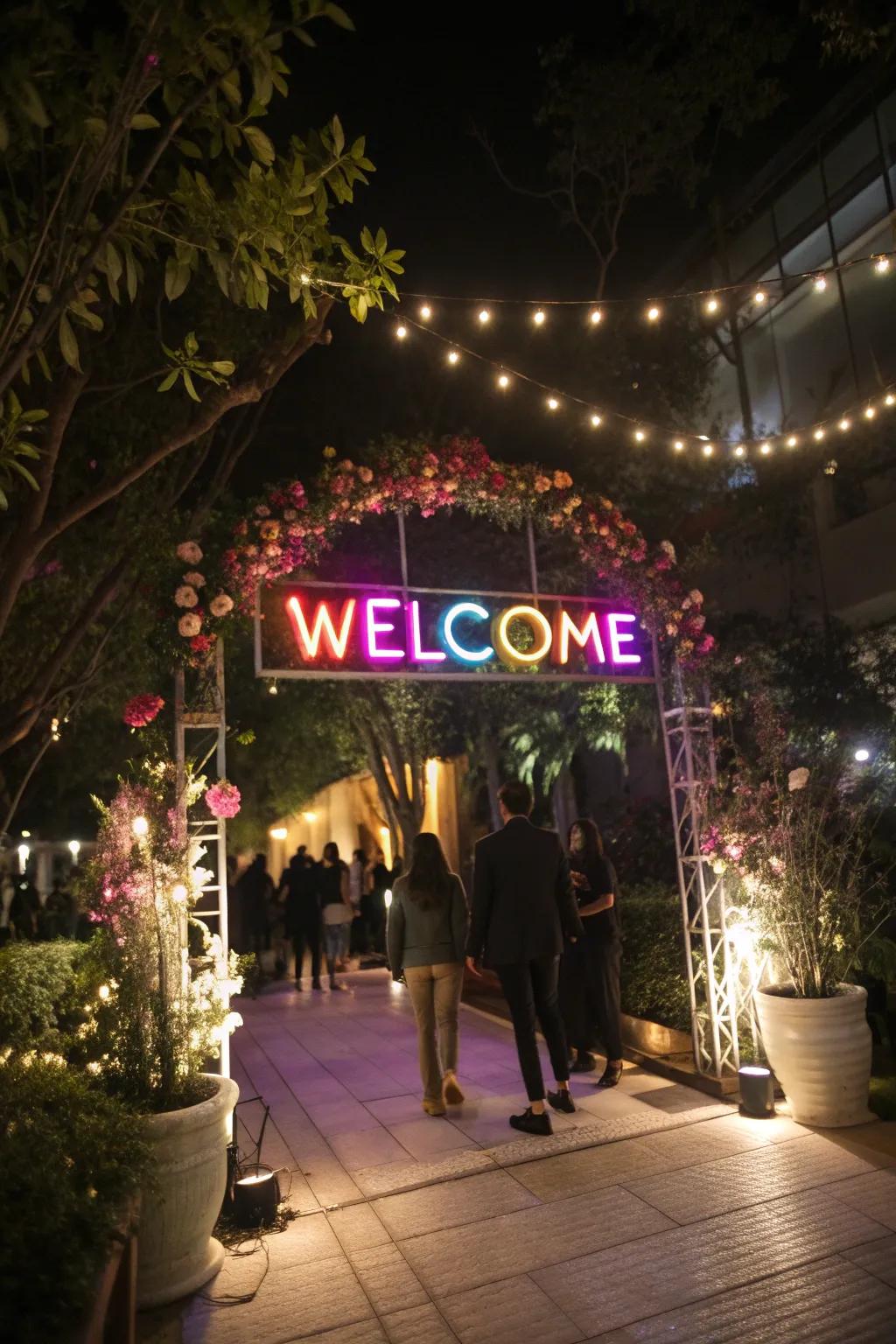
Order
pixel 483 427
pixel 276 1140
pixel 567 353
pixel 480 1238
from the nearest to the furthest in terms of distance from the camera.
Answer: pixel 480 1238 < pixel 276 1140 < pixel 567 353 < pixel 483 427

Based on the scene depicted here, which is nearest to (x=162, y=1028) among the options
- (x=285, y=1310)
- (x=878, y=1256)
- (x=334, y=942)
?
(x=285, y=1310)

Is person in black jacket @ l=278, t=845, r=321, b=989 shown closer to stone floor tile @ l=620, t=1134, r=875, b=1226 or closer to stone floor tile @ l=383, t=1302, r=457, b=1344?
Answer: stone floor tile @ l=620, t=1134, r=875, b=1226

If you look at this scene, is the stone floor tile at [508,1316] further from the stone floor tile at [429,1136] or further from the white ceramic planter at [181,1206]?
the stone floor tile at [429,1136]

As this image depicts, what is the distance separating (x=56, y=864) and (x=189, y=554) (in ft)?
78.3

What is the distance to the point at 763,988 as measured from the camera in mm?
5562

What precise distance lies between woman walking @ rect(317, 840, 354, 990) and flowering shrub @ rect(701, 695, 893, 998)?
6.11 meters

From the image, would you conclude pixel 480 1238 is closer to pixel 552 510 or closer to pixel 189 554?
pixel 189 554

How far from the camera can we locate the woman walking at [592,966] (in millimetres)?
6203

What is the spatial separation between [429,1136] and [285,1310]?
1.89 m

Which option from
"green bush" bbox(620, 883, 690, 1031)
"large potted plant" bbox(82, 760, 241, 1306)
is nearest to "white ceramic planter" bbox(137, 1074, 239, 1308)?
"large potted plant" bbox(82, 760, 241, 1306)

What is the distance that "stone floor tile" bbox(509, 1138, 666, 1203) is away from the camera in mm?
4418

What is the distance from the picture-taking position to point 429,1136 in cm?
529

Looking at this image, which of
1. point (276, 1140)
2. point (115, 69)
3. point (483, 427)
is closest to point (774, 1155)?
point (276, 1140)

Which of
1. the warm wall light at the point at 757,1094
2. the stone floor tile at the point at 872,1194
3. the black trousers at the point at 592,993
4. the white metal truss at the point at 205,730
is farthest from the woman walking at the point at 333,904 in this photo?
the stone floor tile at the point at 872,1194
